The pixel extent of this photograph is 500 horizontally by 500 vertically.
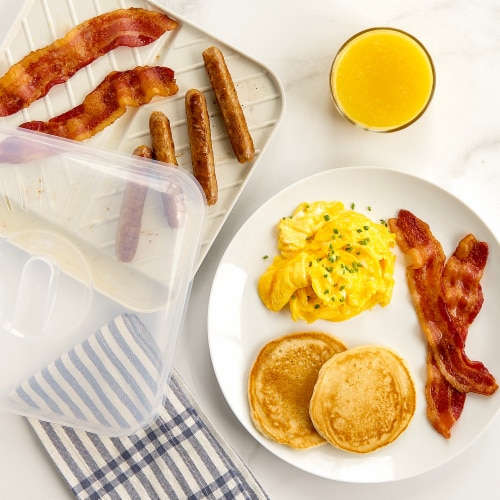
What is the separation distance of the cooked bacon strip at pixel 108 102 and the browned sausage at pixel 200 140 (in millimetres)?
150

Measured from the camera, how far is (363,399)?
293 centimetres

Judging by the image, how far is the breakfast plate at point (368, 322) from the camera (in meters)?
2.92

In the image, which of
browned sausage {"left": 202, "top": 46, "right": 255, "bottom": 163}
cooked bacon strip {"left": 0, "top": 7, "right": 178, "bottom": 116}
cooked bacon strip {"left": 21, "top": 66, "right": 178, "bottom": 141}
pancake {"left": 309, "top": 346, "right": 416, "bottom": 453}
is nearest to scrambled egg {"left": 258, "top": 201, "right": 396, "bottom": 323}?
pancake {"left": 309, "top": 346, "right": 416, "bottom": 453}

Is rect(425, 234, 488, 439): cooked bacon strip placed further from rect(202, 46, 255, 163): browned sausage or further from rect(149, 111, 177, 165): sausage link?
rect(149, 111, 177, 165): sausage link

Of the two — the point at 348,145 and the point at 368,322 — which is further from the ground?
the point at 348,145

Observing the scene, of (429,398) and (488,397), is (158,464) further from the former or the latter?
(488,397)

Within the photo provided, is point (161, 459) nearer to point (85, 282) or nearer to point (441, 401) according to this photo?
point (85, 282)

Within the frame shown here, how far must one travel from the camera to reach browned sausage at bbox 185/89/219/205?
110 inches

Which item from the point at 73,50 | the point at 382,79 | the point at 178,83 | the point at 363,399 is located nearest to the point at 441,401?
the point at 363,399

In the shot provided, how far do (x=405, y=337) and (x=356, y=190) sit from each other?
2.14ft

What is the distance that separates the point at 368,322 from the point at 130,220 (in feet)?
3.54

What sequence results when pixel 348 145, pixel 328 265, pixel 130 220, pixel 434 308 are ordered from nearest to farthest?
pixel 130 220
pixel 328 265
pixel 434 308
pixel 348 145

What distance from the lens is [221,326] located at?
2.96 metres

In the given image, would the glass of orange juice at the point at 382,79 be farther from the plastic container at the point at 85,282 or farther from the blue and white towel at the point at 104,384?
the blue and white towel at the point at 104,384
